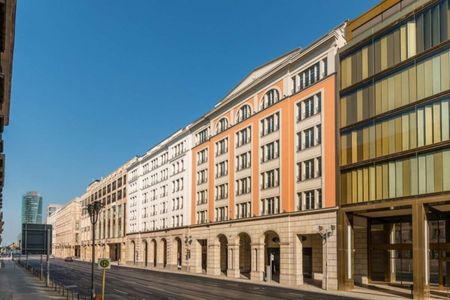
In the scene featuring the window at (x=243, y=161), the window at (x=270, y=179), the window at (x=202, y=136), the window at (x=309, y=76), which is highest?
the window at (x=309, y=76)

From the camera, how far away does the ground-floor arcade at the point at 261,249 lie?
58438 millimetres

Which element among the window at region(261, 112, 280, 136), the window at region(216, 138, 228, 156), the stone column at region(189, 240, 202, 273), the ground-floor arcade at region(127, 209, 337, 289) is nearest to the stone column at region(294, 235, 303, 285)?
the ground-floor arcade at region(127, 209, 337, 289)

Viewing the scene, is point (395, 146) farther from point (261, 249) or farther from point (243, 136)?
point (243, 136)

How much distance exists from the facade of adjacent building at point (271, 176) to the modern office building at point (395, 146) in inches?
93.0

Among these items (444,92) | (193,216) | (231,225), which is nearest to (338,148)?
(444,92)

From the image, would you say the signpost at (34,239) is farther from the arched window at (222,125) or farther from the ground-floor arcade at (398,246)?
the arched window at (222,125)

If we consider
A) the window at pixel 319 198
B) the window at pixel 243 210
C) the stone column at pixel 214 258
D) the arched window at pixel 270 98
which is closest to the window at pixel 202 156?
the stone column at pixel 214 258

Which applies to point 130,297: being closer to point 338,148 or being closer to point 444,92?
point 338,148

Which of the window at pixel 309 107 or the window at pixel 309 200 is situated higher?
the window at pixel 309 107

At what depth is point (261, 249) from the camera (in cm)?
6931

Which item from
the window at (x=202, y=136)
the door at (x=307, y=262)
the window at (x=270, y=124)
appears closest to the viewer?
the window at (x=270, y=124)

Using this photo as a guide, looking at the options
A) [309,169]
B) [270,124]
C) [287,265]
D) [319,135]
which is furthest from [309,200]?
[270,124]

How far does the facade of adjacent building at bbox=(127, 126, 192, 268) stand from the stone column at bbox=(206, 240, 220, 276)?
11.8 meters

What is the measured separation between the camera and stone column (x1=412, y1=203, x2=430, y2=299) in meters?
45.4
